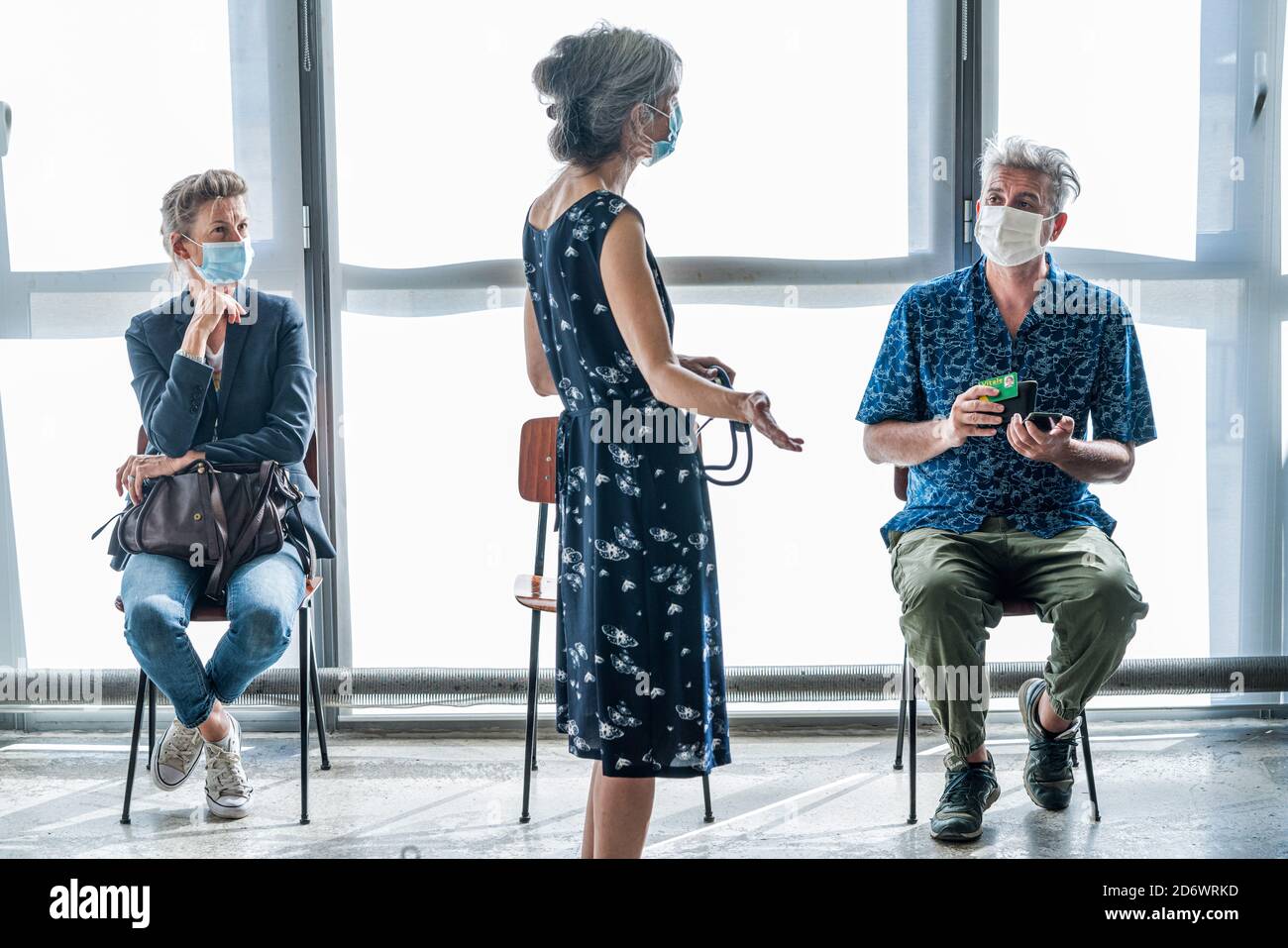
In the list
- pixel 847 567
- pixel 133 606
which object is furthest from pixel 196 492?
pixel 847 567

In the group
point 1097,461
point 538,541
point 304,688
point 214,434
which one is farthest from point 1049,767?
point 214,434

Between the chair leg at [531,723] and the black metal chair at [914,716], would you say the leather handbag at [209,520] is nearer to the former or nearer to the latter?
the chair leg at [531,723]

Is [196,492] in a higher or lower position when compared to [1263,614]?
higher

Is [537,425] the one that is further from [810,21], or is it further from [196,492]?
[810,21]

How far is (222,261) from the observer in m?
2.57

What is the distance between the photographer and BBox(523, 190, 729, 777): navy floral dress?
5.32ft

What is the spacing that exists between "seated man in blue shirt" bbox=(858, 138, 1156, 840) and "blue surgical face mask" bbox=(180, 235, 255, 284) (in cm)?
151

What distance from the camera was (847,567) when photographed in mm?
3066

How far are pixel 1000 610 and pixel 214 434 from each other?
1.85 m

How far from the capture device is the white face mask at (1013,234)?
8.00ft

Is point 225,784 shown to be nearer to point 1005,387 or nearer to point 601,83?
point 601,83

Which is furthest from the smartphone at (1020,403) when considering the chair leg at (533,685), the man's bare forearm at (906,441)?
the chair leg at (533,685)

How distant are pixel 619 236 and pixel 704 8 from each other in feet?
5.42

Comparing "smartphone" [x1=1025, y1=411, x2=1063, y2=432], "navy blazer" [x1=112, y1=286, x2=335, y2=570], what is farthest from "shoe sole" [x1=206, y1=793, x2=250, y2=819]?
"smartphone" [x1=1025, y1=411, x2=1063, y2=432]
